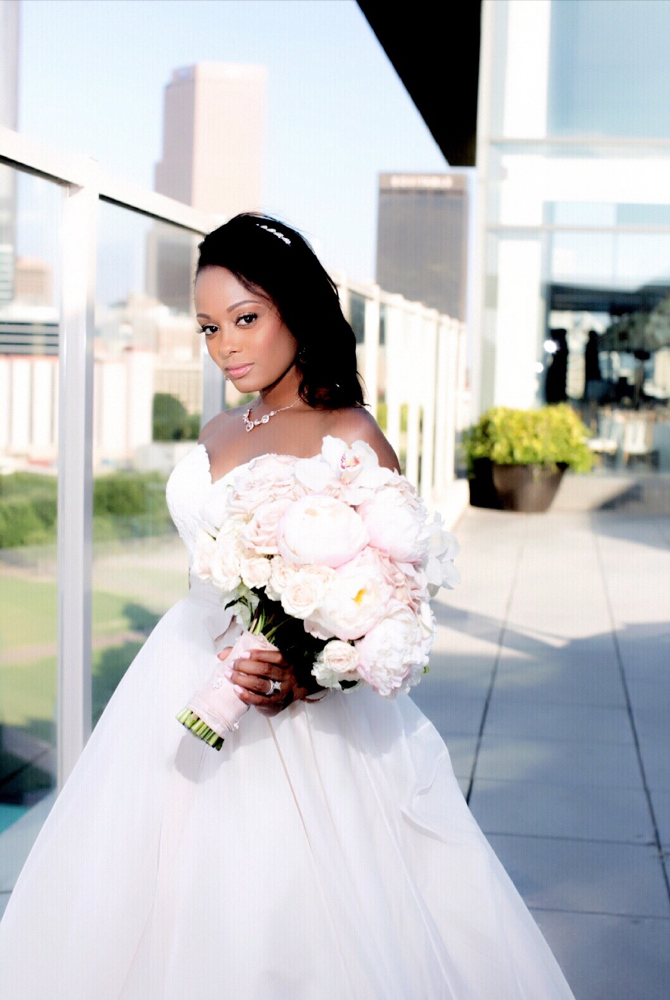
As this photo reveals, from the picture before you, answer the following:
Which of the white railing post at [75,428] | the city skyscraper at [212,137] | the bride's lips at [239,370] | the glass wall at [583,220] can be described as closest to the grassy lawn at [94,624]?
the white railing post at [75,428]

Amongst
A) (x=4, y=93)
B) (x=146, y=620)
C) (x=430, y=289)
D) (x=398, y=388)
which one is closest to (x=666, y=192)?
(x=398, y=388)

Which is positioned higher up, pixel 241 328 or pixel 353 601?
pixel 241 328

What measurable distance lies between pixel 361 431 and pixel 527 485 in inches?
449

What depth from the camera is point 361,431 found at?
226 centimetres

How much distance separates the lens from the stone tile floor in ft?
10.6

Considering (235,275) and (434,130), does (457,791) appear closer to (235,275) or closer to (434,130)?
(235,275)

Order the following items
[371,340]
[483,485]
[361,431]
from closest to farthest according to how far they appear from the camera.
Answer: [361,431], [371,340], [483,485]

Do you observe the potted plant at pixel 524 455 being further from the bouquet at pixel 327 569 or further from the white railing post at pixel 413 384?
the bouquet at pixel 327 569

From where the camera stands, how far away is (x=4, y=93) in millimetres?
9312

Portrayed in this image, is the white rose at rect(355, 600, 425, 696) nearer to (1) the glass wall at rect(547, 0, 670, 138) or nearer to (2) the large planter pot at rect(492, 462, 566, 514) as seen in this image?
(2) the large planter pot at rect(492, 462, 566, 514)

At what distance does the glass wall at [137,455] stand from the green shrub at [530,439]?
638 cm

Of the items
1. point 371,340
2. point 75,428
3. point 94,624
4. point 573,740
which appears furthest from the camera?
point 371,340

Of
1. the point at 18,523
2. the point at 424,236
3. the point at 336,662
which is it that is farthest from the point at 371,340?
the point at 424,236

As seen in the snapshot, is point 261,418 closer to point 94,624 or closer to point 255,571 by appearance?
point 255,571
